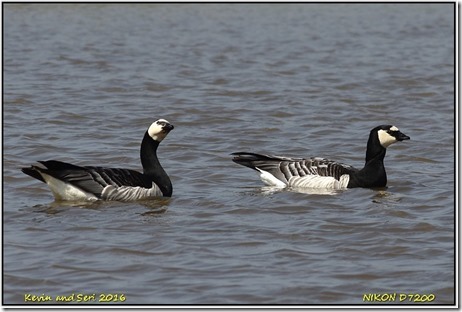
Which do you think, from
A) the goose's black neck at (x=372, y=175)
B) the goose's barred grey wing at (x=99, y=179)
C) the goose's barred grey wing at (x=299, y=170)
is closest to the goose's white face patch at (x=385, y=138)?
the goose's black neck at (x=372, y=175)

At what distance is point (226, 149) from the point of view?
17672 millimetres

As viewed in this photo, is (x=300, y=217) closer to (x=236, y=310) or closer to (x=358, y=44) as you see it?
(x=236, y=310)

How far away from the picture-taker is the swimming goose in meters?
15.0

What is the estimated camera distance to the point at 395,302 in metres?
9.84

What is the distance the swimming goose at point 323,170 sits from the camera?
49.2 ft

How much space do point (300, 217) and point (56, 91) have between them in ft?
37.8

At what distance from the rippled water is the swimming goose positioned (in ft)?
0.82

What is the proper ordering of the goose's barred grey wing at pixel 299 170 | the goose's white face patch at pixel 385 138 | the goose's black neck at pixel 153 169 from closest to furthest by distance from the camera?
1. the goose's black neck at pixel 153 169
2. the goose's barred grey wing at pixel 299 170
3. the goose's white face patch at pixel 385 138

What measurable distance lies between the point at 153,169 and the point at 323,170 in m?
2.51

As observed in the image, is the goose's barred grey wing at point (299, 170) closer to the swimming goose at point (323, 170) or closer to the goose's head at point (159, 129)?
the swimming goose at point (323, 170)

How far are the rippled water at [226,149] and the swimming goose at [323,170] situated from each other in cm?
25

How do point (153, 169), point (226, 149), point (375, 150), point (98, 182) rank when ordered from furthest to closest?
point (226, 149) → point (375, 150) → point (153, 169) → point (98, 182)

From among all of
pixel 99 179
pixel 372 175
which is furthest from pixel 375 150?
pixel 99 179

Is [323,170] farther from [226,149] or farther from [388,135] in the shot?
[226,149]
